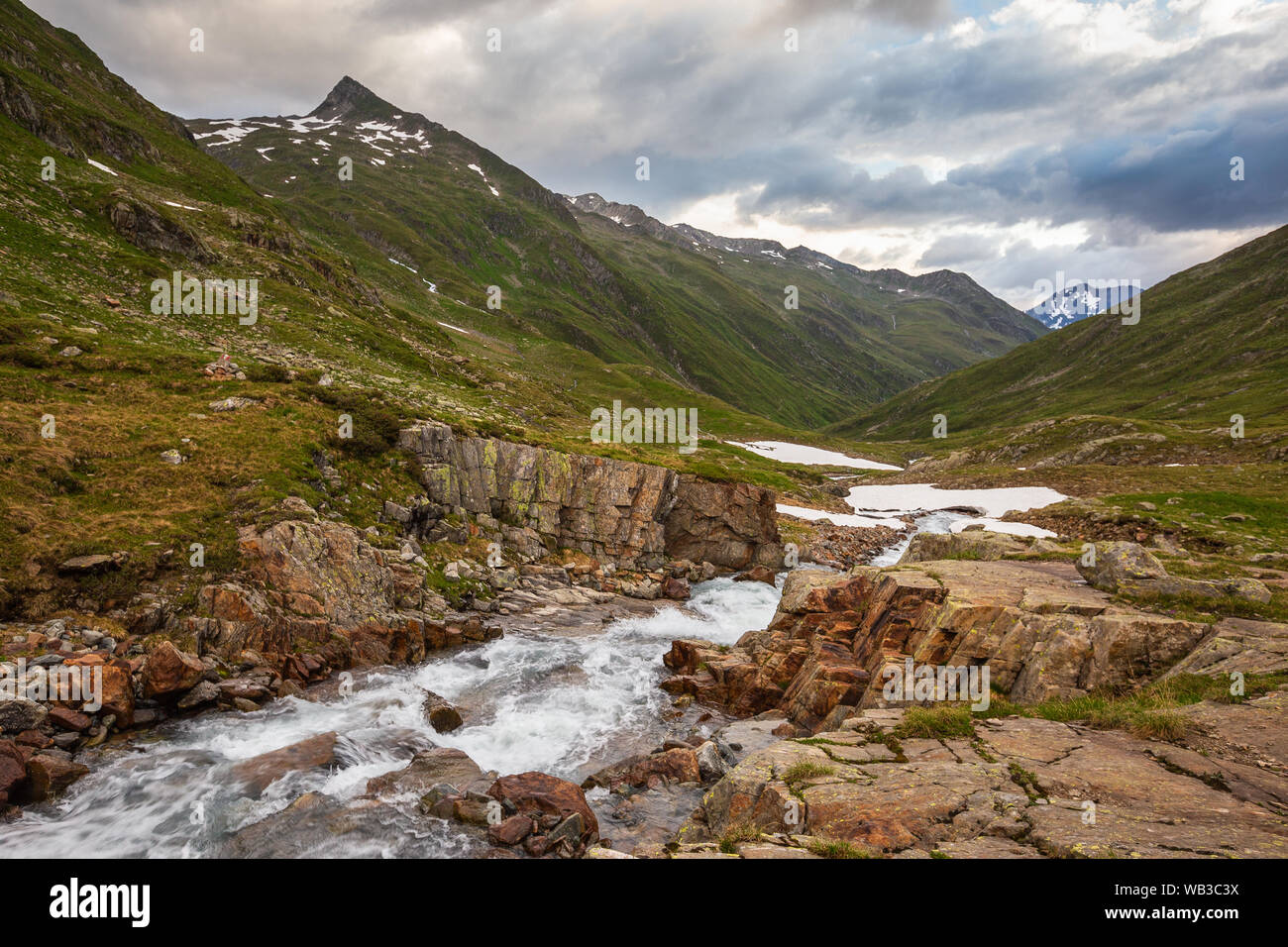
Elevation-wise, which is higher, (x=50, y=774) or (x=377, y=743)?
(x=50, y=774)

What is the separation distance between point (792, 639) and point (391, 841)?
1836cm

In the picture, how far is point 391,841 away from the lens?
44.4ft

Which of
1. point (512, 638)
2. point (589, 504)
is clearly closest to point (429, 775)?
point (512, 638)

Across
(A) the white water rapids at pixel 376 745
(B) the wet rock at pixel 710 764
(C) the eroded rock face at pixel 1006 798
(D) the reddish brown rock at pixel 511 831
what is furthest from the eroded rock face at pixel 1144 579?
(D) the reddish brown rock at pixel 511 831

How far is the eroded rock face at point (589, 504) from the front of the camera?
37094mm

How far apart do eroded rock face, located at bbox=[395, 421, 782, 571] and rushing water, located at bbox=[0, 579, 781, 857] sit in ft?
37.8

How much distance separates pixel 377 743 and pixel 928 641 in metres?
19.4

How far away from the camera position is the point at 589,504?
43.4m

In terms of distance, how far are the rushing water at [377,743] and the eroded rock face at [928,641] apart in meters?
3.98

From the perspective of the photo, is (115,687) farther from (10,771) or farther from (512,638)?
(512,638)

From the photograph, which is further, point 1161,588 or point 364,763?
point 1161,588
